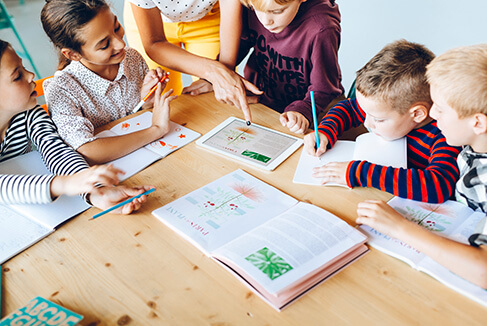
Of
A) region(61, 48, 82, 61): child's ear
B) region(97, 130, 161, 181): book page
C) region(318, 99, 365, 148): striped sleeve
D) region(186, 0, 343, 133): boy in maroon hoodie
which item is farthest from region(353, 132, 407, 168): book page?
region(61, 48, 82, 61): child's ear

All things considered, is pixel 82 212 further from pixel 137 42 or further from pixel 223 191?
pixel 137 42

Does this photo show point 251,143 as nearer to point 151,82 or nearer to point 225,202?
point 225,202

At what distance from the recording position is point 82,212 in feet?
3.35

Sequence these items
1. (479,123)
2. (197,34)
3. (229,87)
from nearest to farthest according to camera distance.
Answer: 1. (479,123)
2. (229,87)
3. (197,34)

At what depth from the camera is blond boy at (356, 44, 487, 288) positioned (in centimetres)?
78

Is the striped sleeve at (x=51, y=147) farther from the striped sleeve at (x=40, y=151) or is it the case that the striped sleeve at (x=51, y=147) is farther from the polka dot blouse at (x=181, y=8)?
the polka dot blouse at (x=181, y=8)

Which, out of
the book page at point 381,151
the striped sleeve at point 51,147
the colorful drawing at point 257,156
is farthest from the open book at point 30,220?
the book page at point 381,151

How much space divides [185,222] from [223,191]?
0.14 m

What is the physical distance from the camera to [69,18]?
4.19 ft

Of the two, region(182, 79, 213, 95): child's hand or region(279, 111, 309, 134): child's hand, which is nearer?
region(279, 111, 309, 134): child's hand

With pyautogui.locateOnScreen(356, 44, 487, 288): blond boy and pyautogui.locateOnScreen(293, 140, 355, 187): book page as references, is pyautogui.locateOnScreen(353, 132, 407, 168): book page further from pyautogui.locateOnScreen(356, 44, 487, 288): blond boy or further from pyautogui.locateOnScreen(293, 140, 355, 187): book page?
pyautogui.locateOnScreen(356, 44, 487, 288): blond boy

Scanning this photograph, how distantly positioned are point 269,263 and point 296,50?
0.97 metres

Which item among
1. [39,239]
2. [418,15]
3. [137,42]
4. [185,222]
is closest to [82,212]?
[39,239]

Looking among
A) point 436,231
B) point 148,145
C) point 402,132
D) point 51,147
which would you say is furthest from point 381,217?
point 51,147
